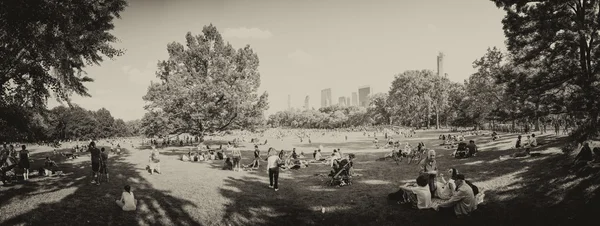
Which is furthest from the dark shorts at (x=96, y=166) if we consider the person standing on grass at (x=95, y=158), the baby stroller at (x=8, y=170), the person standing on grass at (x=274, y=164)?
the person standing on grass at (x=274, y=164)

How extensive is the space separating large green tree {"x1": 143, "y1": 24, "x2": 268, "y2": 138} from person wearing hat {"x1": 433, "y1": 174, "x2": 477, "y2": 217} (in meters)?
24.7

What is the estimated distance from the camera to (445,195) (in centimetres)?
845

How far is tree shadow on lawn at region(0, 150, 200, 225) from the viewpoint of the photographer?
27.0 ft

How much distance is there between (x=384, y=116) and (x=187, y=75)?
97.7 meters

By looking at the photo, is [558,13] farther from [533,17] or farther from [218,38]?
[218,38]

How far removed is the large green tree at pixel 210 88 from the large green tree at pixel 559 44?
23865mm

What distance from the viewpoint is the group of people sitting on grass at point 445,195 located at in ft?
25.7

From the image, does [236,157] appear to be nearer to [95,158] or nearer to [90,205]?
[95,158]

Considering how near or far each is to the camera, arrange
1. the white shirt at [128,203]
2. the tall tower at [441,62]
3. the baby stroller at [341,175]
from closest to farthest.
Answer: the white shirt at [128,203] < the baby stroller at [341,175] < the tall tower at [441,62]

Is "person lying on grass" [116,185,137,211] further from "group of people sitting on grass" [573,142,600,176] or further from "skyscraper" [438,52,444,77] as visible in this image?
"skyscraper" [438,52,444,77]

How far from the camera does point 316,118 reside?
152375mm

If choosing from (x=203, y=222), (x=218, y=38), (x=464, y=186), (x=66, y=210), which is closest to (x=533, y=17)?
(x=464, y=186)

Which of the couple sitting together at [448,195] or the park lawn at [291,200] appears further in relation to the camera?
the park lawn at [291,200]

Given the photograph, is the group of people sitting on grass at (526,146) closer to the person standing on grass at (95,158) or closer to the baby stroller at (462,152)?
the baby stroller at (462,152)
